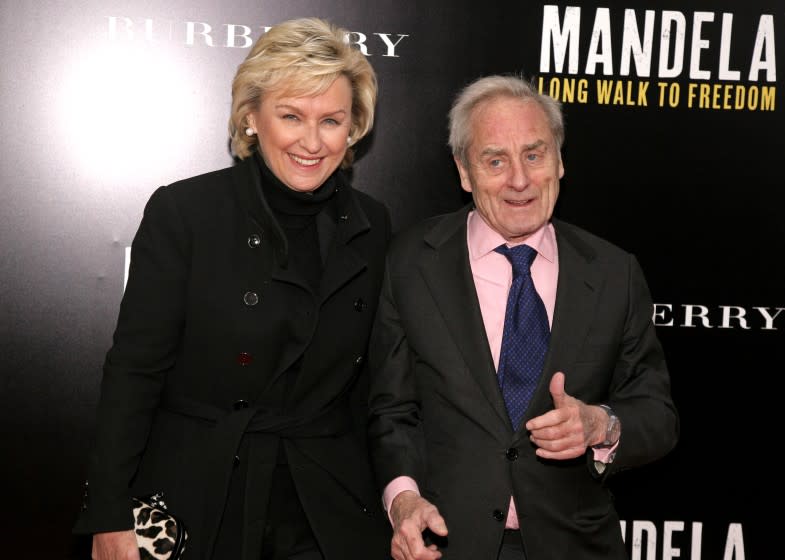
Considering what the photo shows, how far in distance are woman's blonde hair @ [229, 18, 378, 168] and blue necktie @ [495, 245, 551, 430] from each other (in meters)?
0.73

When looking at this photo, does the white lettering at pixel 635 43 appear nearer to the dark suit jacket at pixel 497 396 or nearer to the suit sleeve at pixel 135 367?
the dark suit jacket at pixel 497 396

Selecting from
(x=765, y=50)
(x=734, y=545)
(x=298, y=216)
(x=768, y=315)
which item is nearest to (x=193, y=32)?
(x=298, y=216)

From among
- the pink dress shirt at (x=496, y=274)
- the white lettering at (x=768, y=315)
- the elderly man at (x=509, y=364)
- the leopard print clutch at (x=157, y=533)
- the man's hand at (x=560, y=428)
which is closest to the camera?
the man's hand at (x=560, y=428)

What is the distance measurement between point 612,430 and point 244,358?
916 millimetres

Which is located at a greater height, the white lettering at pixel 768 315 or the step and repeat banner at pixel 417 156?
the step and repeat banner at pixel 417 156

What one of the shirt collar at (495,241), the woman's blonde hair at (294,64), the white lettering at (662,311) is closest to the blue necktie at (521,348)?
the shirt collar at (495,241)

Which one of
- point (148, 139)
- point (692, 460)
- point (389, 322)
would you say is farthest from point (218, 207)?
point (692, 460)

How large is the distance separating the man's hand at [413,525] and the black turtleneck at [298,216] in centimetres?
58

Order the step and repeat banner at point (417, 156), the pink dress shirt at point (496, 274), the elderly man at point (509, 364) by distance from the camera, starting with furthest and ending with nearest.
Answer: the step and repeat banner at point (417, 156) < the pink dress shirt at point (496, 274) < the elderly man at point (509, 364)

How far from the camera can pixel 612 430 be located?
212 cm

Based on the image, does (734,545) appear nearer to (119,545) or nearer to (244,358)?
(244,358)

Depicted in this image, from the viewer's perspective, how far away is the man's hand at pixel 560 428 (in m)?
1.92

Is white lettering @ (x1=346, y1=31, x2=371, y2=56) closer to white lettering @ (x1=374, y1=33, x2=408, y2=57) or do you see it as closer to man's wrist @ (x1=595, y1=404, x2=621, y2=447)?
white lettering @ (x1=374, y1=33, x2=408, y2=57)

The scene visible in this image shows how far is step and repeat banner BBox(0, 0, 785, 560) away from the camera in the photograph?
2998mm
